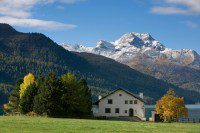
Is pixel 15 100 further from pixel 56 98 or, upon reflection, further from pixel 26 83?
pixel 56 98

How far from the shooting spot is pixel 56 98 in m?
89.5

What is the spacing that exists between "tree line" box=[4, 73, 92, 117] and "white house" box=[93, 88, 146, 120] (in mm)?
20151

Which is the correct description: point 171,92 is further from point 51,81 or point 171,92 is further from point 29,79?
point 29,79

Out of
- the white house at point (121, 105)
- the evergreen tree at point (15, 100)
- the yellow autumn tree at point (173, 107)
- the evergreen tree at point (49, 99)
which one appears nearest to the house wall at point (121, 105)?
the white house at point (121, 105)

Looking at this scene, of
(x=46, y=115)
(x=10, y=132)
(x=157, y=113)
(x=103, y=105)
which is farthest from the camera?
(x=103, y=105)

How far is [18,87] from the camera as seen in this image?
112 m

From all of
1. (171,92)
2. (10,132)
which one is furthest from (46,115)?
(10,132)

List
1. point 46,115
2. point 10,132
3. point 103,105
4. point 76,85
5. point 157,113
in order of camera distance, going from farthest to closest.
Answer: point 103,105 < point 157,113 < point 76,85 < point 46,115 < point 10,132

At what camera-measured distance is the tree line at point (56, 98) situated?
289 ft

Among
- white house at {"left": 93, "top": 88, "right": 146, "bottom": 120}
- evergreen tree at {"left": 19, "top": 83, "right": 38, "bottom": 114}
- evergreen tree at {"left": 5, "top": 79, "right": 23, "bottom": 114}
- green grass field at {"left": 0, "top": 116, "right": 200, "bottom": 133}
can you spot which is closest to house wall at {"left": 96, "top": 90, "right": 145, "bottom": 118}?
white house at {"left": 93, "top": 88, "right": 146, "bottom": 120}

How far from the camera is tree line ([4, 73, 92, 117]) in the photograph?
88062mm

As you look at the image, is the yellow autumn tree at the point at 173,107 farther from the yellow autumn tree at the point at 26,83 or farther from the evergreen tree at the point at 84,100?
the yellow autumn tree at the point at 26,83

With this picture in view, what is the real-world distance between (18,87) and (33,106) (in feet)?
71.1

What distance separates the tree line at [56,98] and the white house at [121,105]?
66.1 ft
